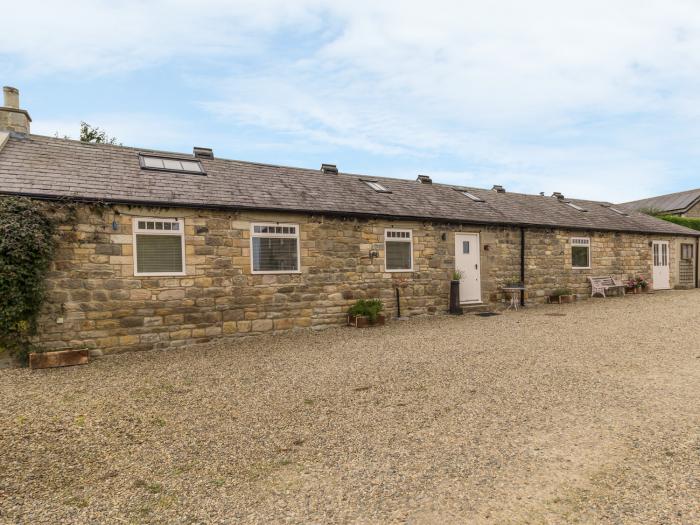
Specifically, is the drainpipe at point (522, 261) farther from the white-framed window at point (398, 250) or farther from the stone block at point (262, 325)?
the stone block at point (262, 325)

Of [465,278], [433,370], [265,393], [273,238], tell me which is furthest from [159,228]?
[465,278]

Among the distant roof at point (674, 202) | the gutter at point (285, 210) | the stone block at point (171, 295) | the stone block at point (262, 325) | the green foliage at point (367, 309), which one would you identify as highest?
the distant roof at point (674, 202)

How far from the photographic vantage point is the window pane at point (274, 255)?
9336 mm

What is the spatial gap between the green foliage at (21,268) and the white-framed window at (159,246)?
4.71 ft

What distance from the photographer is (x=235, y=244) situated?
9070 millimetres

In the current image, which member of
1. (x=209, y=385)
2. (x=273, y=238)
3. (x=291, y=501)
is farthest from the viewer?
(x=273, y=238)

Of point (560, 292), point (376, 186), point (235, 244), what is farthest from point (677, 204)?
point (235, 244)

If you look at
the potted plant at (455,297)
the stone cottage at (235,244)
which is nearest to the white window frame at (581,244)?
the stone cottage at (235,244)

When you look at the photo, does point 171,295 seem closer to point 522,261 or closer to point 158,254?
point 158,254

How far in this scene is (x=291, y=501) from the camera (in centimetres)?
293

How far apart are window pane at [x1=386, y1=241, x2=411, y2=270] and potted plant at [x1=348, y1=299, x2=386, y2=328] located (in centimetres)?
128

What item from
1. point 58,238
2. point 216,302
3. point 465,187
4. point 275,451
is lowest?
point 275,451

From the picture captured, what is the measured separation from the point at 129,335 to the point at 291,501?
20.6 feet

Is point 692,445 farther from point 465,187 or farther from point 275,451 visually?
point 465,187
